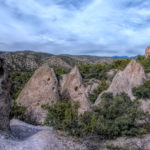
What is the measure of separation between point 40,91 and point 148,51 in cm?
3344

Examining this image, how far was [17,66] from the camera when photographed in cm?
4441

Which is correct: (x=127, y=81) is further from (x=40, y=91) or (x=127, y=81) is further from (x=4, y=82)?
(x=4, y=82)

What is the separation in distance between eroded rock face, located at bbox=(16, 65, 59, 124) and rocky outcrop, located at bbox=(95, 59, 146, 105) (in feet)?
15.3

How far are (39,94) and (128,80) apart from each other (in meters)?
7.42

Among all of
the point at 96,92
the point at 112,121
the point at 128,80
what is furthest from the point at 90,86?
the point at 112,121

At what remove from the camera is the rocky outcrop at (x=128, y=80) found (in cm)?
1207

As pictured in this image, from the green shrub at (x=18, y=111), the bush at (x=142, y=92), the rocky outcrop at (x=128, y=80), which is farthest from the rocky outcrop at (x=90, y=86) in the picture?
the green shrub at (x=18, y=111)

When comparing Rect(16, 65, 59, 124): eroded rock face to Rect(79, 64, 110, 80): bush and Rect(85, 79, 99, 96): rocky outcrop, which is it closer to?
Rect(85, 79, 99, 96): rocky outcrop

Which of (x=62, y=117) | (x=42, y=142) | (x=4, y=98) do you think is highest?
(x=4, y=98)

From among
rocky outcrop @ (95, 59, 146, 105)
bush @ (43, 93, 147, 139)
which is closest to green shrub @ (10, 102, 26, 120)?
bush @ (43, 93, 147, 139)

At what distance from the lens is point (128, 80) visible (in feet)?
43.3

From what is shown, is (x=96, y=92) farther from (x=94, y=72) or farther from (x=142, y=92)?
(x=94, y=72)

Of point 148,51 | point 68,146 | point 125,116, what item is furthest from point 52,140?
point 148,51

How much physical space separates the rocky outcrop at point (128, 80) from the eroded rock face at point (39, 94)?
4.68 metres
